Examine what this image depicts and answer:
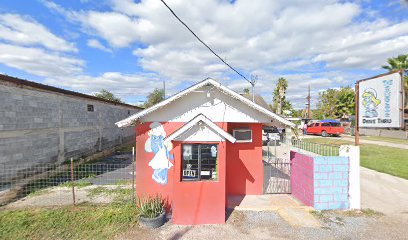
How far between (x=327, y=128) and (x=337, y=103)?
17747 mm

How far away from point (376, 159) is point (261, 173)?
A: 40.5 feet

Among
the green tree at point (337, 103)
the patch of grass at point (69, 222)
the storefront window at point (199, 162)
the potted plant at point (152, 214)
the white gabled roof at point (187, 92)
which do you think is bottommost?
the patch of grass at point (69, 222)

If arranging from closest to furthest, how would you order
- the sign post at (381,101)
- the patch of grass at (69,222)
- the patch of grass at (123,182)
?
the patch of grass at (69,222), the sign post at (381,101), the patch of grass at (123,182)

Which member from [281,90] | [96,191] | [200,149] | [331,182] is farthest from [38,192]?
[281,90]

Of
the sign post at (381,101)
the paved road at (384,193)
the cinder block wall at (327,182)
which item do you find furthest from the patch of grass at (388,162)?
the cinder block wall at (327,182)

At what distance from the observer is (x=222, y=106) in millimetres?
8430

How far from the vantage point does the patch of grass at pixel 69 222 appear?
601cm

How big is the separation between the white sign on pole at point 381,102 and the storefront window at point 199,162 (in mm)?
6415

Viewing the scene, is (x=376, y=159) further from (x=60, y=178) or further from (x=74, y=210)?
(x=60, y=178)

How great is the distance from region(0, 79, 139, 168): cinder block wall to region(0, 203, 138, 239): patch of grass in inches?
137

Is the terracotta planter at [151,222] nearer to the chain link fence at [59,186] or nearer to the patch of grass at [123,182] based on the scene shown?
the chain link fence at [59,186]

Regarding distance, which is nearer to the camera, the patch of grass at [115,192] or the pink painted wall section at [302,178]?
the pink painted wall section at [302,178]

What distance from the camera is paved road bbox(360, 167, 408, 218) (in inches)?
315

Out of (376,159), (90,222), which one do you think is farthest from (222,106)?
(376,159)
